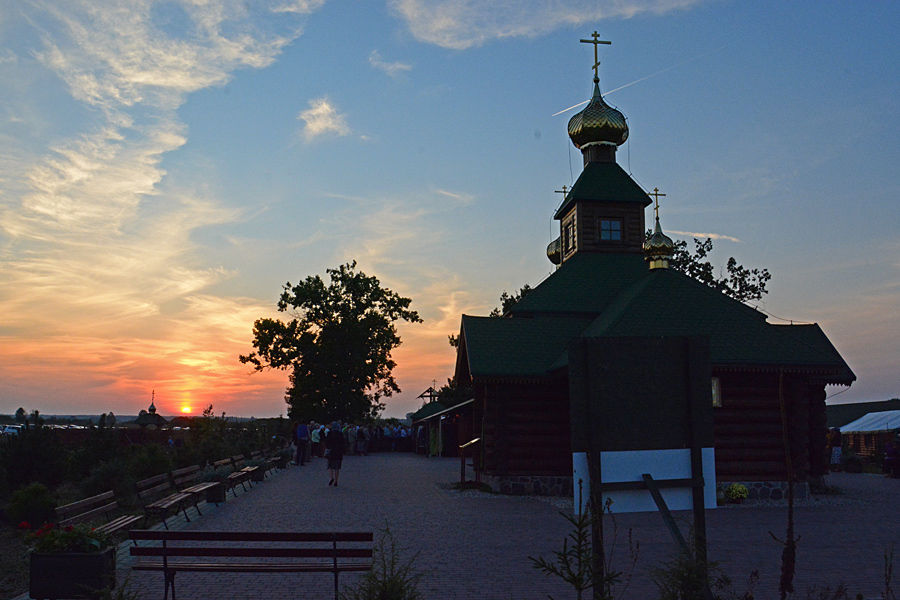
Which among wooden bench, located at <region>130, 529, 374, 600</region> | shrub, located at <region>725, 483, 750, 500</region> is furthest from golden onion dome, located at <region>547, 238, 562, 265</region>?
wooden bench, located at <region>130, 529, 374, 600</region>

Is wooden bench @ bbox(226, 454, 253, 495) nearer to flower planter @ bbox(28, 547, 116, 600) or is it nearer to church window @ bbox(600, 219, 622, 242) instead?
flower planter @ bbox(28, 547, 116, 600)

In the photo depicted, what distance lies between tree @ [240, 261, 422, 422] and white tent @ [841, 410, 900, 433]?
94.2ft

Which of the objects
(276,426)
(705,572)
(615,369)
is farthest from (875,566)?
(276,426)

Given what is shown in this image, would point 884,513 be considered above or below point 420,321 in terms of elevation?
below

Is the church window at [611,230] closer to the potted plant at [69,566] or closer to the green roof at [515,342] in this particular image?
the green roof at [515,342]

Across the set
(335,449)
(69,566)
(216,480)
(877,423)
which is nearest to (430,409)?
(877,423)

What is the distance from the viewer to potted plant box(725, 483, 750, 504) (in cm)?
1830

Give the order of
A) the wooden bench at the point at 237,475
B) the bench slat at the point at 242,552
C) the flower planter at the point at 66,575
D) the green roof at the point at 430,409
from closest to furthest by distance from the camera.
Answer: the bench slat at the point at 242,552, the flower planter at the point at 66,575, the wooden bench at the point at 237,475, the green roof at the point at 430,409

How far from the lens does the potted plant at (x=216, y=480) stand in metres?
17.5

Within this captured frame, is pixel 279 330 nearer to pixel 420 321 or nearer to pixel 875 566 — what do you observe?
pixel 420 321

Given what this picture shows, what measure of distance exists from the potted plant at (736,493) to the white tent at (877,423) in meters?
25.2

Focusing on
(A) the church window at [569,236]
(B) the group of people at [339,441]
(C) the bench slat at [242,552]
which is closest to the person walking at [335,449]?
(B) the group of people at [339,441]

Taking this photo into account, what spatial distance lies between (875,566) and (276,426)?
1909 inches

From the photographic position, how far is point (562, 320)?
2273 centimetres
